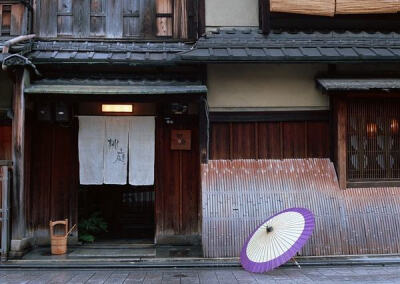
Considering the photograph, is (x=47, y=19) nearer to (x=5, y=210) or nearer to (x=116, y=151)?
(x=116, y=151)

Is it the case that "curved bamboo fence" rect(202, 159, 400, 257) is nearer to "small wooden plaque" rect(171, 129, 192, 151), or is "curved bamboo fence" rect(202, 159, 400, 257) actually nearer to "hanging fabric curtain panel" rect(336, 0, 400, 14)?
"small wooden plaque" rect(171, 129, 192, 151)

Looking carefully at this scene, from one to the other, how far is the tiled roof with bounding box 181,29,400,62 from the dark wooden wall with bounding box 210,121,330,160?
1.75 m

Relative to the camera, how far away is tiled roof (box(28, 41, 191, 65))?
10.3 meters

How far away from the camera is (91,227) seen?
1172 centimetres

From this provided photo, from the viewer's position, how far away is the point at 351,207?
993 centimetres

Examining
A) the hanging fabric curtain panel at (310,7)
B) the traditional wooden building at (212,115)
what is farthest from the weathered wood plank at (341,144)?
the hanging fabric curtain panel at (310,7)

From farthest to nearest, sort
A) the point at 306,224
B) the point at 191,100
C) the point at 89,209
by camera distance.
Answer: the point at 89,209, the point at 191,100, the point at 306,224

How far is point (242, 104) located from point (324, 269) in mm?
4401

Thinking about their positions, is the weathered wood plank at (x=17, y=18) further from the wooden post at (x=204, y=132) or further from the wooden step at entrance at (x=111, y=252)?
the wooden step at entrance at (x=111, y=252)

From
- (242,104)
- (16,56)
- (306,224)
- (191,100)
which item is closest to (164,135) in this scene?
(191,100)

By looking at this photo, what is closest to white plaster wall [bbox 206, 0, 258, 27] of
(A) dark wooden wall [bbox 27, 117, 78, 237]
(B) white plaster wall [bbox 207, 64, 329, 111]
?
(B) white plaster wall [bbox 207, 64, 329, 111]

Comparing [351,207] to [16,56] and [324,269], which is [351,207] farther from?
[16,56]

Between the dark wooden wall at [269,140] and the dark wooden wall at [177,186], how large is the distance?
1.25m

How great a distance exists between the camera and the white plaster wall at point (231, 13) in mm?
10906
